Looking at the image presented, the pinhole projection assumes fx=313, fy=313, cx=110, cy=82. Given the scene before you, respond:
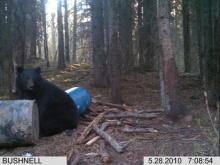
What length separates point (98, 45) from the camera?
13.6m

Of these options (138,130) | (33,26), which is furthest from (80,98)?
(33,26)

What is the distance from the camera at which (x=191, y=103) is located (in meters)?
10.8

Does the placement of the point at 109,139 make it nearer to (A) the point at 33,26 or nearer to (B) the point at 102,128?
(B) the point at 102,128

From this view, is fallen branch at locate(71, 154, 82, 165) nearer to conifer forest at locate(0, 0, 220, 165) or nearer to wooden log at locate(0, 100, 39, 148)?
conifer forest at locate(0, 0, 220, 165)

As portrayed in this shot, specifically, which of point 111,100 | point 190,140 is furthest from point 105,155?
point 111,100

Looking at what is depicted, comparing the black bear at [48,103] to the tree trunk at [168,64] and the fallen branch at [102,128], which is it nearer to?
the fallen branch at [102,128]

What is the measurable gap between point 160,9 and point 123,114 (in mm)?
3063

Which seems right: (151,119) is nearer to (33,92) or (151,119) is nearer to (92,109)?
(92,109)

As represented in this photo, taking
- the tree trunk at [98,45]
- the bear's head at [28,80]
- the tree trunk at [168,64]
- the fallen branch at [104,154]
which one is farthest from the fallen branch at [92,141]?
the tree trunk at [98,45]

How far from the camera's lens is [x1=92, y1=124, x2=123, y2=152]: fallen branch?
6371 mm

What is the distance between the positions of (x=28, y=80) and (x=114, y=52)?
133 inches

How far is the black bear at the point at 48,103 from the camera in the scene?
7906 millimetres

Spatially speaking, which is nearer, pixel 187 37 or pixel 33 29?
pixel 187 37

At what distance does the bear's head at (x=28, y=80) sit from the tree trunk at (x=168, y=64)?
10.7 feet
